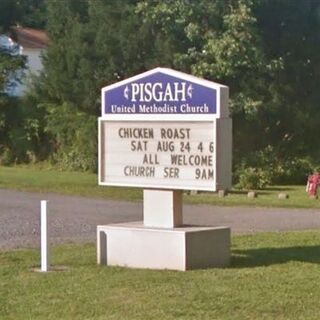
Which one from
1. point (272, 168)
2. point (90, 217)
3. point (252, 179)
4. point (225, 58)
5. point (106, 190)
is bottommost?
point (90, 217)

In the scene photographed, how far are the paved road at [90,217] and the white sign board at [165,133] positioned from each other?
9.84 feet

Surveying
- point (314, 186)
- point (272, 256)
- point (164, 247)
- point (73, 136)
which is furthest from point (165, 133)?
point (73, 136)

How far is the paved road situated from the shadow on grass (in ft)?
10.9

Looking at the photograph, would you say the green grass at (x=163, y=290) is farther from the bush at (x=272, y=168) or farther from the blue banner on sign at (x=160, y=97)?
the bush at (x=272, y=168)

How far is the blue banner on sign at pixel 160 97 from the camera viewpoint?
43.5ft

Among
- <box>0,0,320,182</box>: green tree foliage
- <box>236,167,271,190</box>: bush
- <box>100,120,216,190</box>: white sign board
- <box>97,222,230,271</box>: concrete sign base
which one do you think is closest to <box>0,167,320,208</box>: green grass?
<box>236,167,271,190</box>: bush

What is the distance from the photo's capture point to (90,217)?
21.7 metres

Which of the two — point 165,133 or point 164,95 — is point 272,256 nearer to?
point 165,133

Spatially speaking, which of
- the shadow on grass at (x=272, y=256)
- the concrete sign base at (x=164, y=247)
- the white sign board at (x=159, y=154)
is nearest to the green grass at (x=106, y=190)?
the shadow on grass at (x=272, y=256)

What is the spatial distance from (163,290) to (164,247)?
1836 mm

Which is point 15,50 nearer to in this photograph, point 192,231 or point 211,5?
point 211,5

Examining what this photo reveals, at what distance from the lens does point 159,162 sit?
44.8 ft

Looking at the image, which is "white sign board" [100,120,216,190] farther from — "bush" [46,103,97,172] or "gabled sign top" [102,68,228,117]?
"bush" [46,103,97,172]

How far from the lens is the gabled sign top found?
13.2 metres
